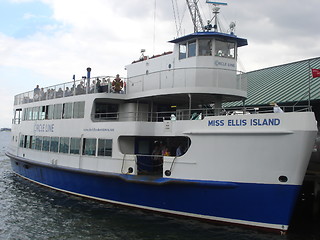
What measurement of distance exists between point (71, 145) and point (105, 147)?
276cm

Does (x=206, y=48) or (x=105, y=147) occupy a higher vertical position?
(x=206, y=48)

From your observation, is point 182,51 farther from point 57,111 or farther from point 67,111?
point 57,111

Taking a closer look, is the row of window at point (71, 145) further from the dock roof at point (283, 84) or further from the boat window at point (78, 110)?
the dock roof at point (283, 84)

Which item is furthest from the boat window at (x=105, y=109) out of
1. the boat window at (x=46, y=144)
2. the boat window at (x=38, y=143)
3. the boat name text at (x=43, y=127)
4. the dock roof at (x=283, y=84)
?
the dock roof at (x=283, y=84)

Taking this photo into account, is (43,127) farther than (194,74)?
Yes

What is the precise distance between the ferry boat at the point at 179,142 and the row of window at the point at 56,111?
0.30 ft

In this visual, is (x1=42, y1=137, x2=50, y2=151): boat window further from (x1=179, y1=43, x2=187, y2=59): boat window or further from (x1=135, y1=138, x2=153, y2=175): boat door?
(x1=179, y1=43, x2=187, y2=59): boat window

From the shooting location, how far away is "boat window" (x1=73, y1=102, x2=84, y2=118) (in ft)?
53.6

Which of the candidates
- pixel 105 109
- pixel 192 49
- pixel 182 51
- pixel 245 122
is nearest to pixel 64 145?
pixel 105 109

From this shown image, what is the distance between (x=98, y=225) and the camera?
40.2 ft

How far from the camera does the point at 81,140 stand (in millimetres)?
15875

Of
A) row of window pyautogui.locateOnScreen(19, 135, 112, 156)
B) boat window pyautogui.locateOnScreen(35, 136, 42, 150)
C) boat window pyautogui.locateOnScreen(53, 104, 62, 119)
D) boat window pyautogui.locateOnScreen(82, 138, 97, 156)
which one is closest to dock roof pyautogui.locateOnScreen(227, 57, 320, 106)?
row of window pyautogui.locateOnScreen(19, 135, 112, 156)

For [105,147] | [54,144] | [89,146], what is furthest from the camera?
[54,144]

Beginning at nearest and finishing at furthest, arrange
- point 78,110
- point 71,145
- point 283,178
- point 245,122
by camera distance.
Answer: point 283,178 → point 245,122 → point 71,145 → point 78,110
